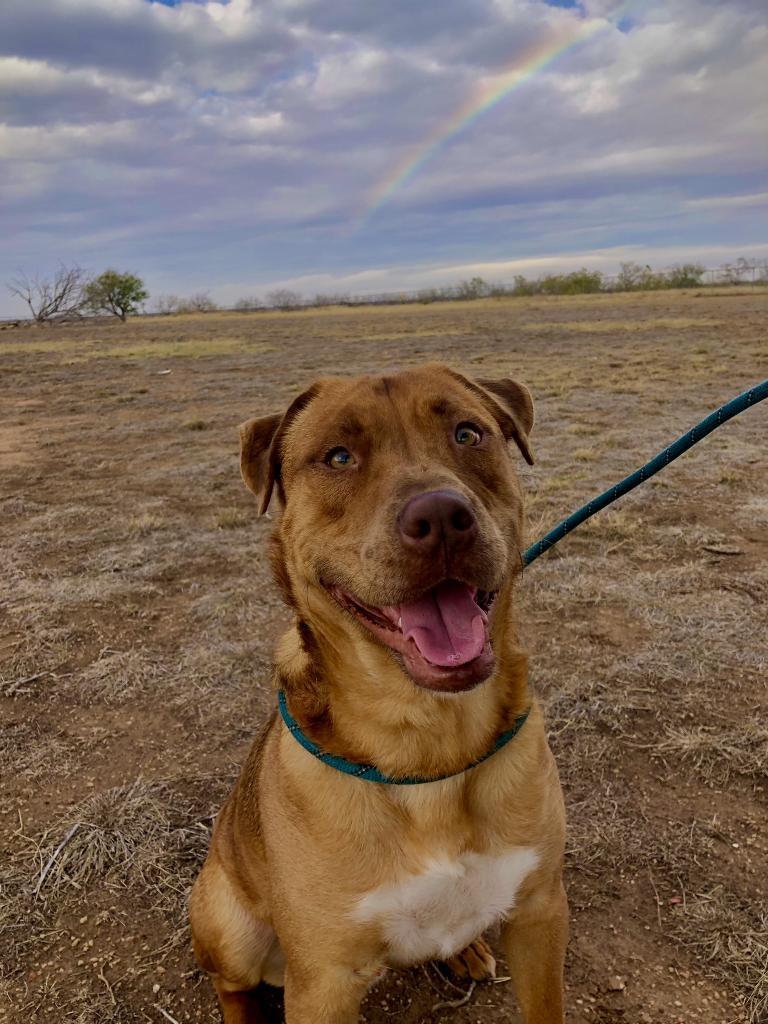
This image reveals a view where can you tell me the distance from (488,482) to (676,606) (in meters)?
3.65

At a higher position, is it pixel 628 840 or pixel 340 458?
pixel 340 458

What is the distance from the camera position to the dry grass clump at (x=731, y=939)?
262cm

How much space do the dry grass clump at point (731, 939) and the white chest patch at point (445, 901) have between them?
109 cm

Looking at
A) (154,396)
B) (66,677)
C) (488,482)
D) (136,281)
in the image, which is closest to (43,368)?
(154,396)

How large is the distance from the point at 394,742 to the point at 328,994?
0.77 meters

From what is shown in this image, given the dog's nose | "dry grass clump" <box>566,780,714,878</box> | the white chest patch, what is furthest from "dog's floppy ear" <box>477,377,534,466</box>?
"dry grass clump" <box>566,780,714,878</box>

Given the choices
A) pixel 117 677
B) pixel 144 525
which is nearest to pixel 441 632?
pixel 117 677

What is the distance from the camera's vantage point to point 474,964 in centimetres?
283

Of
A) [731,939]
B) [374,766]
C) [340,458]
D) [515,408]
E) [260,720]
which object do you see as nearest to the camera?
[374,766]

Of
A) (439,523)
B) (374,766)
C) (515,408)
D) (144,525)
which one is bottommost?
(144,525)

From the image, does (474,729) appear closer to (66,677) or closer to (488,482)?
(488,482)

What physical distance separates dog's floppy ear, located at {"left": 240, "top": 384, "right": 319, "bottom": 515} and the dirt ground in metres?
1.91

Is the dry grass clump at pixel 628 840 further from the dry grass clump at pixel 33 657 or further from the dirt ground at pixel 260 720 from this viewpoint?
the dry grass clump at pixel 33 657

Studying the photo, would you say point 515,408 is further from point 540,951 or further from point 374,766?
point 540,951
